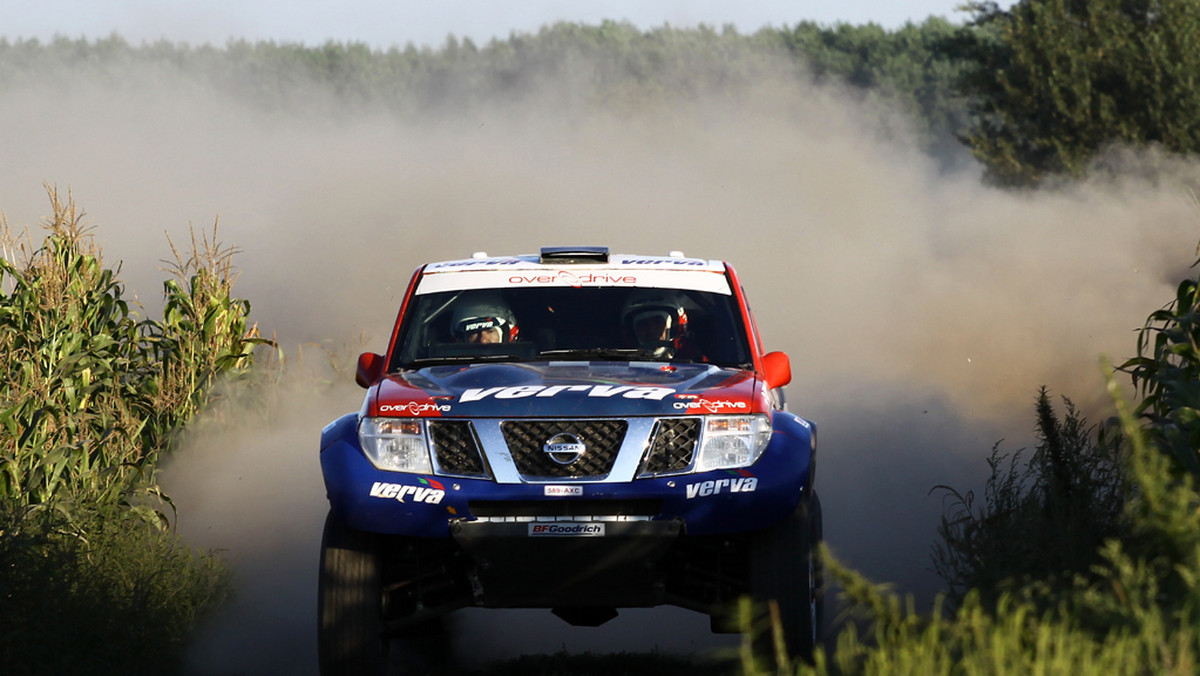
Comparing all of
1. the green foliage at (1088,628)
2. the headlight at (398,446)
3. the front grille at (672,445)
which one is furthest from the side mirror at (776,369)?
the green foliage at (1088,628)

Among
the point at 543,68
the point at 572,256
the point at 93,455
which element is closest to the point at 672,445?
the point at 572,256

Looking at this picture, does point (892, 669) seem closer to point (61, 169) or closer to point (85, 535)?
point (85, 535)

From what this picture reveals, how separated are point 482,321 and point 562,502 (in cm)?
174

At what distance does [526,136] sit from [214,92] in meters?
13.3

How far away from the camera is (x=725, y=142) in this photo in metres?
38.1

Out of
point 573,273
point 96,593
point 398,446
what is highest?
point 573,273

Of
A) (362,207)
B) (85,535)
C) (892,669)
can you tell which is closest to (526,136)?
(362,207)

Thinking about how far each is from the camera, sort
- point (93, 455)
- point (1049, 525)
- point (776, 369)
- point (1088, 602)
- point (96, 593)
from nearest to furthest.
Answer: point (1088, 602), point (1049, 525), point (776, 369), point (96, 593), point (93, 455)

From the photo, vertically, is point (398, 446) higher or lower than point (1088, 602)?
lower

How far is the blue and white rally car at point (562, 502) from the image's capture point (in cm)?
654

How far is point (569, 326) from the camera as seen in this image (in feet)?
26.3

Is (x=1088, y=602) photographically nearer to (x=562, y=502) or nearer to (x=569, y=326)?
(x=562, y=502)

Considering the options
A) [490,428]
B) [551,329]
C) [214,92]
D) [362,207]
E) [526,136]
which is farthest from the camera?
[214,92]

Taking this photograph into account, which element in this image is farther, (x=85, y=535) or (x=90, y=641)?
(x=85, y=535)
